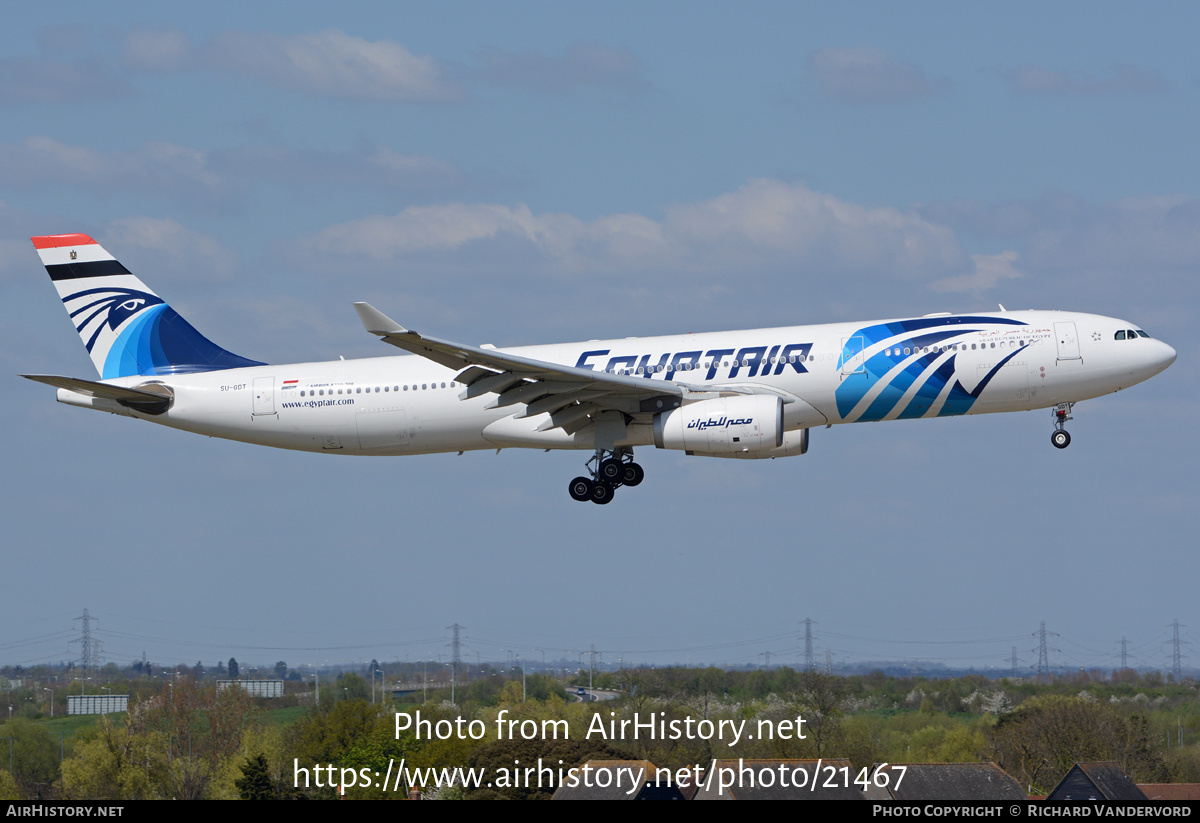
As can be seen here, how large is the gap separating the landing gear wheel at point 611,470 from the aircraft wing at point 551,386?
141 cm

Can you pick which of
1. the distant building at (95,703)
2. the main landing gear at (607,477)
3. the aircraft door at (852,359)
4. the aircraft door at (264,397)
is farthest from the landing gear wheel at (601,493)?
the distant building at (95,703)

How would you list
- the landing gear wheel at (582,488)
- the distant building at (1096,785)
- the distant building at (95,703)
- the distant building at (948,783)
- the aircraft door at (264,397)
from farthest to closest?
the distant building at (95,703)
the distant building at (1096,785)
the distant building at (948,783)
the aircraft door at (264,397)
the landing gear wheel at (582,488)

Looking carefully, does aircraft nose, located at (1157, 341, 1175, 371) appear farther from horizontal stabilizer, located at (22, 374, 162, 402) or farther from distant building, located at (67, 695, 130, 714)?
distant building, located at (67, 695, 130, 714)

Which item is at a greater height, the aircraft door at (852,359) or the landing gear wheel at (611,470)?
the aircraft door at (852,359)

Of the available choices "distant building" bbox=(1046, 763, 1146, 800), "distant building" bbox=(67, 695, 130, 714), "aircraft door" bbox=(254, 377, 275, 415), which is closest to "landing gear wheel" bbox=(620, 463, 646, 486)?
"aircraft door" bbox=(254, 377, 275, 415)

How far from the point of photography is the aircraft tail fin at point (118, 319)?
42719 millimetres

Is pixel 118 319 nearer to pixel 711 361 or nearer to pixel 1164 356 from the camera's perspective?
pixel 711 361

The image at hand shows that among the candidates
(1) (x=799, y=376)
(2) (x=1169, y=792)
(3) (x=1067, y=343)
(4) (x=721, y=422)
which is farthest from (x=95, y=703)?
(3) (x=1067, y=343)

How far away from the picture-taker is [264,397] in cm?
4028

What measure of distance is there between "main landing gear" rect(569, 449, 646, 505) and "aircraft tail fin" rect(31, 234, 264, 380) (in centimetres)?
1114

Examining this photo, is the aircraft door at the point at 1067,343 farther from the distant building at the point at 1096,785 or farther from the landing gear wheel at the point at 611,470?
the distant building at the point at 1096,785

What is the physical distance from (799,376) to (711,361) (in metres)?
2.50

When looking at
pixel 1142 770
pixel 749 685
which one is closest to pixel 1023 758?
pixel 1142 770
